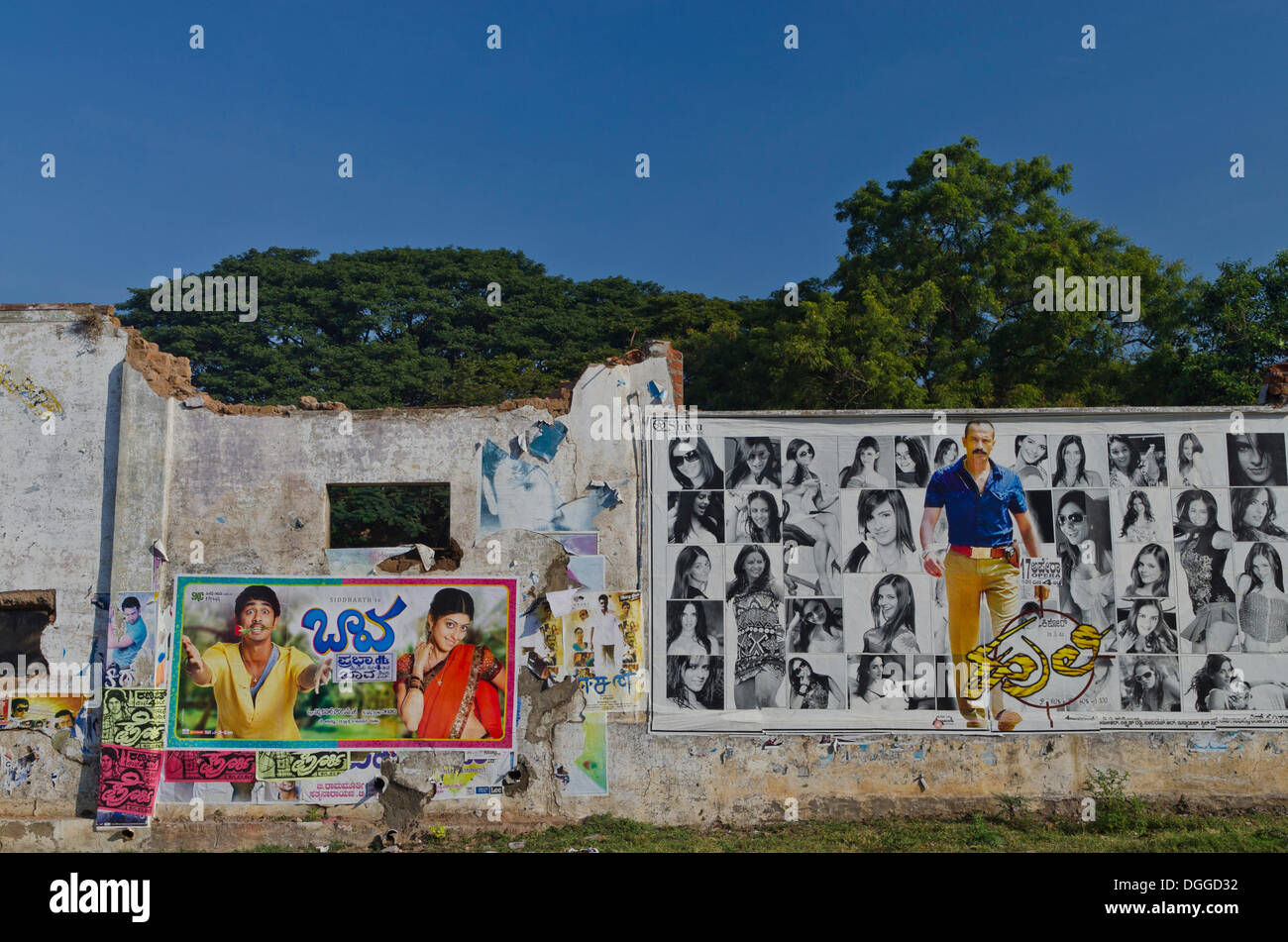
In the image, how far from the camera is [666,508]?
10.2 metres

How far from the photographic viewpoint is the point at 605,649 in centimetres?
997

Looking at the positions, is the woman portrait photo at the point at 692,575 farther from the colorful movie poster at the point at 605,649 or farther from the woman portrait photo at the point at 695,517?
the colorful movie poster at the point at 605,649

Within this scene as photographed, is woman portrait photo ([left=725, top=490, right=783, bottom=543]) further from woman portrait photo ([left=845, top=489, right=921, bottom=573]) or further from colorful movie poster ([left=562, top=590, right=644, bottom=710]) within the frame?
colorful movie poster ([left=562, top=590, right=644, bottom=710])

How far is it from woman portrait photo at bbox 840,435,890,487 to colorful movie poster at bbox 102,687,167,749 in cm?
693

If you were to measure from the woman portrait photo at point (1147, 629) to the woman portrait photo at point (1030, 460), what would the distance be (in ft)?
4.85

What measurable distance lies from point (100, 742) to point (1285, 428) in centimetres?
1186

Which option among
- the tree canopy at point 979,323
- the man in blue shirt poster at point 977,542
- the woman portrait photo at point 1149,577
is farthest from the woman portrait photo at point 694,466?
the tree canopy at point 979,323

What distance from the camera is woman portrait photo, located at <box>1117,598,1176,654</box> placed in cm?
1004

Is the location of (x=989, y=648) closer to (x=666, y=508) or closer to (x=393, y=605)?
(x=666, y=508)

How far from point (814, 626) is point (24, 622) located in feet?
25.3

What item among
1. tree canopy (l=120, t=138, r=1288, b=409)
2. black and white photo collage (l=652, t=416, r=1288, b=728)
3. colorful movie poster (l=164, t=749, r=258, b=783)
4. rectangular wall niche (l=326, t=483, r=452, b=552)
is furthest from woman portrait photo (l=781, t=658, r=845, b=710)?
rectangular wall niche (l=326, t=483, r=452, b=552)

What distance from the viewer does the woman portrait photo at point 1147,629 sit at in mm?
→ 10039
